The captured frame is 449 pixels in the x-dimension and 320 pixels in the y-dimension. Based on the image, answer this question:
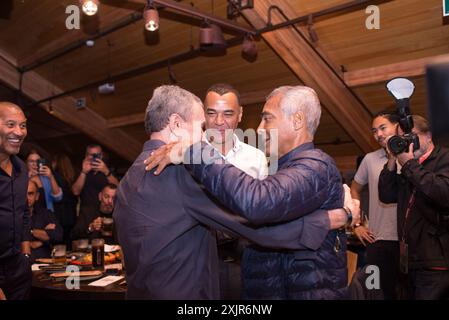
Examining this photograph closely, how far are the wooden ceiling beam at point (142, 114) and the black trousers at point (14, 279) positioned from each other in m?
4.89

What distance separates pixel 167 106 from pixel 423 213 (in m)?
1.89

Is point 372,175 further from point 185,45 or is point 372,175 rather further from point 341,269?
point 185,45

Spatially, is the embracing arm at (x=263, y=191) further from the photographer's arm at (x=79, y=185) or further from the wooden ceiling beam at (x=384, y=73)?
the photographer's arm at (x=79, y=185)

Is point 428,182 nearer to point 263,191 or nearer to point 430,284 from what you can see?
point 430,284

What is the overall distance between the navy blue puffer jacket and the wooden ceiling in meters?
3.74

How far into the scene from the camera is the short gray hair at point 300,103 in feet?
5.56

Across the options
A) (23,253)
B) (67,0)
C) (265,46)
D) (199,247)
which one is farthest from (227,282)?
(67,0)

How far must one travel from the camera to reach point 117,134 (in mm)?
10344

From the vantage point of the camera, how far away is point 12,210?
294cm

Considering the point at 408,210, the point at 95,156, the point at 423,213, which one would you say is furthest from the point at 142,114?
the point at 423,213

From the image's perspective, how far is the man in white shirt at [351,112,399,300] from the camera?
3543 mm

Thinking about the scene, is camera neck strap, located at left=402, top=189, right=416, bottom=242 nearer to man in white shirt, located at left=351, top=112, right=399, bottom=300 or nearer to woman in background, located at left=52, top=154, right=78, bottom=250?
man in white shirt, located at left=351, top=112, right=399, bottom=300

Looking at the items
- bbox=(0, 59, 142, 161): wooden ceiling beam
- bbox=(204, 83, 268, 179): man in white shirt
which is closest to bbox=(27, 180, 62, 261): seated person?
bbox=(204, 83, 268, 179): man in white shirt
